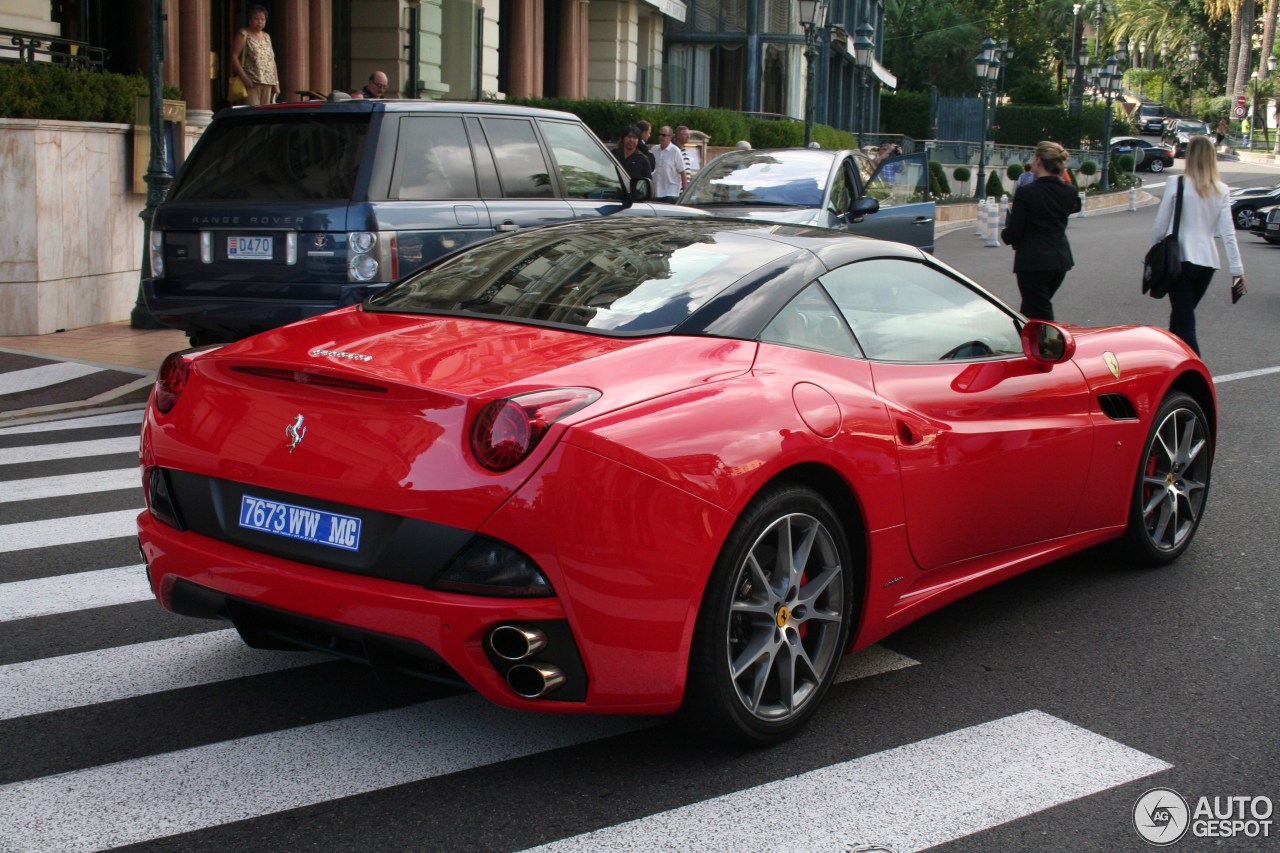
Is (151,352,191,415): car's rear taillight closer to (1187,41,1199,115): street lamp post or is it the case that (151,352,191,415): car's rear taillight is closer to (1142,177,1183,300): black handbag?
(1142,177,1183,300): black handbag

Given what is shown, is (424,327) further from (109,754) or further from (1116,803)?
(1116,803)

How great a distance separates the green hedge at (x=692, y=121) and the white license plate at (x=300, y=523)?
21.3m

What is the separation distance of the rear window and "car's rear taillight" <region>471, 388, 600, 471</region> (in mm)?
5584

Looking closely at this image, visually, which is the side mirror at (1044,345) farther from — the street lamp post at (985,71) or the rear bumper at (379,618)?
→ the street lamp post at (985,71)

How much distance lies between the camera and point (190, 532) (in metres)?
4.07

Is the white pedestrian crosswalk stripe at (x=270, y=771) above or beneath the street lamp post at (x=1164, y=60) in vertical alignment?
beneath

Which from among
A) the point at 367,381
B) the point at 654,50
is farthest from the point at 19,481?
the point at 654,50

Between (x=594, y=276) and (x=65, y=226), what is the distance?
969cm

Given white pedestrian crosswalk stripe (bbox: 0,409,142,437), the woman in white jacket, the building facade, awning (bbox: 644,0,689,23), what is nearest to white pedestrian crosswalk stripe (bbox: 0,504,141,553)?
white pedestrian crosswalk stripe (bbox: 0,409,142,437)

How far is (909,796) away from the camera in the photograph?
3.78 m

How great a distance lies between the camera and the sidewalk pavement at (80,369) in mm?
10000

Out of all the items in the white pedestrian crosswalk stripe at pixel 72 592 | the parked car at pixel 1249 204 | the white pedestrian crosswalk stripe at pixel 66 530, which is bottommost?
the white pedestrian crosswalk stripe at pixel 72 592

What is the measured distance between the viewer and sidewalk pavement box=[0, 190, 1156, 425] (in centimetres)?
1000

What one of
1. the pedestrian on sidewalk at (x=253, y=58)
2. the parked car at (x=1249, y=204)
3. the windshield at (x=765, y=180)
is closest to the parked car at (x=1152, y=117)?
the parked car at (x=1249, y=204)
